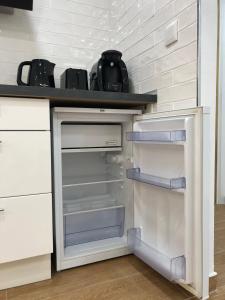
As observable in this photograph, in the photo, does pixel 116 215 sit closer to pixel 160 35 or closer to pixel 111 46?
pixel 160 35

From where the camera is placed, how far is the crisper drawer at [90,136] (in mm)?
1417

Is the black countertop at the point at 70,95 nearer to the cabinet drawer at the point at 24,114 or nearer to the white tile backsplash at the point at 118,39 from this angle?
the cabinet drawer at the point at 24,114

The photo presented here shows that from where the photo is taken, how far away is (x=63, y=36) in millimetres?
1754

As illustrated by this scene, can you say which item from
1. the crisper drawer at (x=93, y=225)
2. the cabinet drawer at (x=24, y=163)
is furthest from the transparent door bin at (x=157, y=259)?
the cabinet drawer at (x=24, y=163)

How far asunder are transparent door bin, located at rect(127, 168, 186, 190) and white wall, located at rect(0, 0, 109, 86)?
0.86 metres

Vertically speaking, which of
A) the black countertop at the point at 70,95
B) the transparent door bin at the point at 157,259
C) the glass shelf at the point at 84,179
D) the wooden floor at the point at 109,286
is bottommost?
the wooden floor at the point at 109,286

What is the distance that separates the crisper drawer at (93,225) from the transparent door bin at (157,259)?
0.56 feet

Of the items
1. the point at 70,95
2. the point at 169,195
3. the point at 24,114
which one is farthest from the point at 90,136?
the point at 169,195

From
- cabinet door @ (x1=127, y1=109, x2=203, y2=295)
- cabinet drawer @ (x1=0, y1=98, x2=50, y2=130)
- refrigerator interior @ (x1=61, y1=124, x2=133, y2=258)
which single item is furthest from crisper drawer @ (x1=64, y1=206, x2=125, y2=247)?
cabinet drawer @ (x1=0, y1=98, x2=50, y2=130)

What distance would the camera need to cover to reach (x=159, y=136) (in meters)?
1.14

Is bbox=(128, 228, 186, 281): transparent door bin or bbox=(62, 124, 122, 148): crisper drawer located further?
bbox=(62, 124, 122, 148): crisper drawer

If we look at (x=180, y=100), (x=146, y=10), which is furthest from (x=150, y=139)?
(x=146, y=10)

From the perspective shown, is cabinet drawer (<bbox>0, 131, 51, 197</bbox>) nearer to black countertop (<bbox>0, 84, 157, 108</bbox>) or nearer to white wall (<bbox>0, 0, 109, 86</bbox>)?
black countertop (<bbox>0, 84, 157, 108</bbox>)

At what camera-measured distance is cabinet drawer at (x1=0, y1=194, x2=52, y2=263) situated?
3.58 feet
